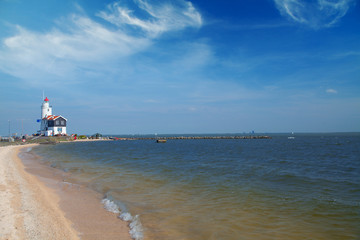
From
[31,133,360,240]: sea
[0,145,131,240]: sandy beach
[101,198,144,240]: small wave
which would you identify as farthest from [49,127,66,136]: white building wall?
[101,198,144,240]: small wave

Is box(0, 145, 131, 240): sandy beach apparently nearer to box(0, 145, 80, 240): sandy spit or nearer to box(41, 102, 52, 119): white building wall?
box(0, 145, 80, 240): sandy spit

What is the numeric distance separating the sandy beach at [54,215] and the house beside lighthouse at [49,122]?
2944 inches

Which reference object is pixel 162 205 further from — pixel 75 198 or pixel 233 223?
pixel 75 198

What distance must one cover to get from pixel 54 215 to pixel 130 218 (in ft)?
9.27

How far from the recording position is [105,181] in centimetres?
1545

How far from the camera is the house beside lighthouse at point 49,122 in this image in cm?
7906

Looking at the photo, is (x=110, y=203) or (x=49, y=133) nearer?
(x=110, y=203)

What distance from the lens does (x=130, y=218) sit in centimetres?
862

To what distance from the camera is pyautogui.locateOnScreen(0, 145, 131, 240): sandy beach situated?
681 cm

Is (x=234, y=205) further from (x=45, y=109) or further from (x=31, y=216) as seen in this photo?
(x=45, y=109)

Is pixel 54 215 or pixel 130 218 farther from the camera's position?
pixel 130 218

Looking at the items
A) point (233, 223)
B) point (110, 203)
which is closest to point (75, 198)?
point (110, 203)

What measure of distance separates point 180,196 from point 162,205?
1685mm

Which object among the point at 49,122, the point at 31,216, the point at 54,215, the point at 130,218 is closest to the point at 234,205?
the point at 130,218
